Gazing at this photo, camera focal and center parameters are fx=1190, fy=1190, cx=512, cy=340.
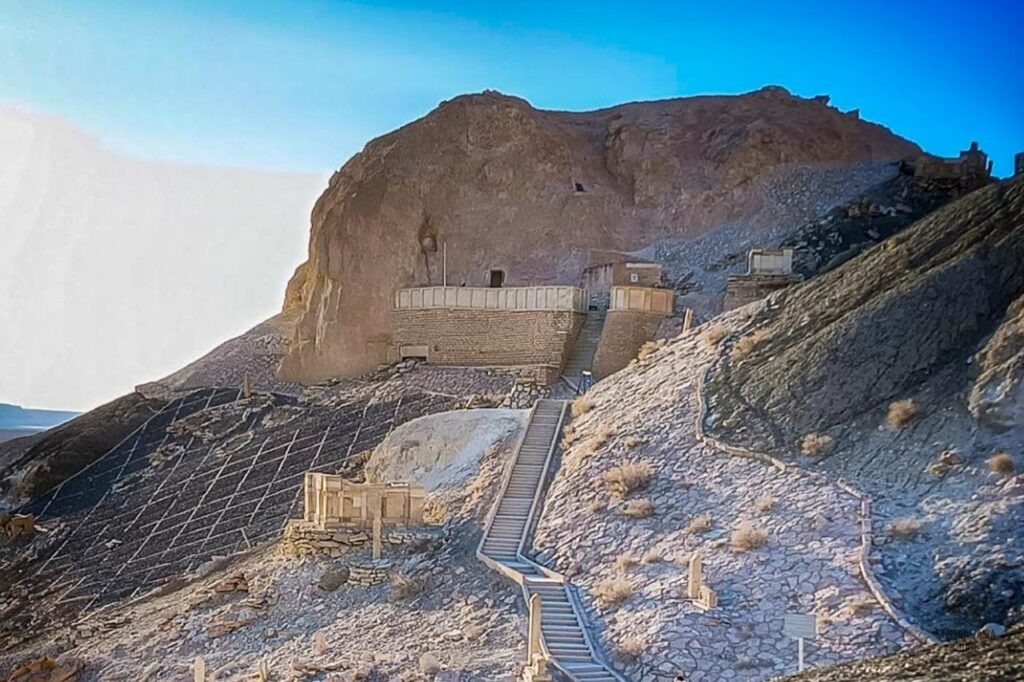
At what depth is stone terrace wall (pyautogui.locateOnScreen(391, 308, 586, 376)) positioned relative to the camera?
98.3 feet

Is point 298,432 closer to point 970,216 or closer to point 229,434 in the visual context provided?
point 229,434

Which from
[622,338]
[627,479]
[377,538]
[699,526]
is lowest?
[377,538]

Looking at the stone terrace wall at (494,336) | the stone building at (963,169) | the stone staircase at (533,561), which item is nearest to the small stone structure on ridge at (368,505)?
the stone staircase at (533,561)

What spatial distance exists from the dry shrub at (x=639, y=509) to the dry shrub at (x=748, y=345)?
3891 mm

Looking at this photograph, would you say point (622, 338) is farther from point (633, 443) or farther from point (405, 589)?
point (405, 589)

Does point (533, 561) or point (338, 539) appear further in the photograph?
point (338, 539)

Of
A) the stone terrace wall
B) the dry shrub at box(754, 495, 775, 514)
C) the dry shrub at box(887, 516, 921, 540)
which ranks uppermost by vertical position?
the stone terrace wall

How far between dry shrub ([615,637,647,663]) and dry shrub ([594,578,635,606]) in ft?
3.36

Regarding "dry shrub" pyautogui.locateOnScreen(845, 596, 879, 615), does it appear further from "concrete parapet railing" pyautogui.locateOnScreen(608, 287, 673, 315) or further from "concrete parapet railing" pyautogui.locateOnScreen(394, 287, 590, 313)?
"concrete parapet railing" pyautogui.locateOnScreen(394, 287, 590, 313)

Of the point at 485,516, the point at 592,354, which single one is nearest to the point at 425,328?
the point at 592,354

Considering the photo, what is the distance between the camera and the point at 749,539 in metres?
15.9

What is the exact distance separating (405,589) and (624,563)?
3558 millimetres

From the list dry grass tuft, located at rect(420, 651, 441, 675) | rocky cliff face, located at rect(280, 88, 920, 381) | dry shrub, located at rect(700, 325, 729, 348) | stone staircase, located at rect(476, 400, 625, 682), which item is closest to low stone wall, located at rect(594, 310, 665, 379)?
stone staircase, located at rect(476, 400, 625, 682)

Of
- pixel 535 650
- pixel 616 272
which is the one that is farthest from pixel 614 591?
pixel 616 272
